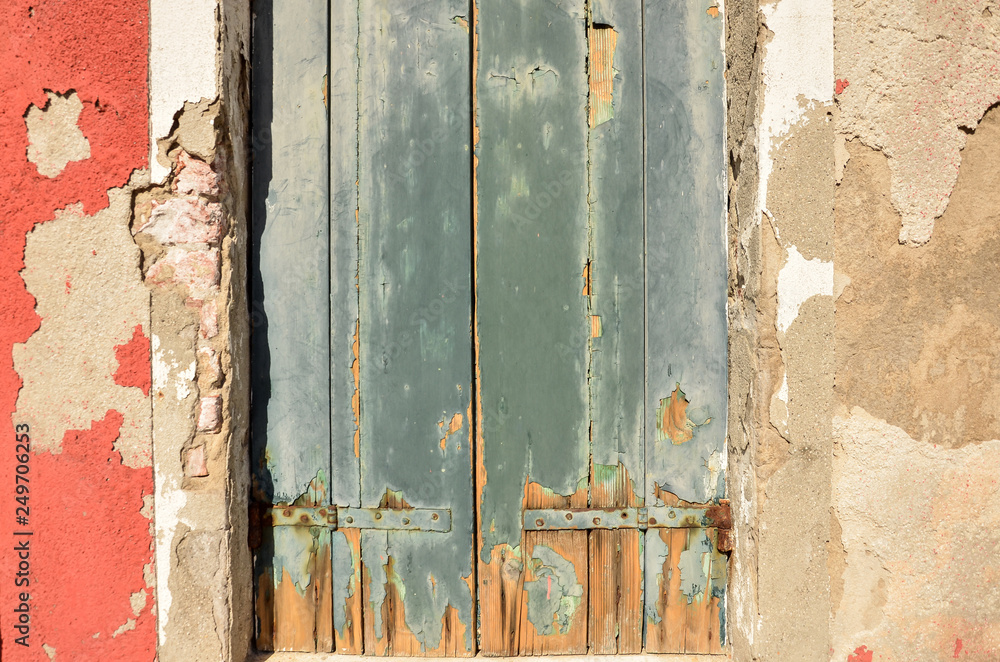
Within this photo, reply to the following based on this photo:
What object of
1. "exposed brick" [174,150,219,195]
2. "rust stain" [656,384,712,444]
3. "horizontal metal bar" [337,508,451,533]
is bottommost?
"horizontal metal bar" [337,508,451,533]

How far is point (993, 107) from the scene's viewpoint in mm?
1368

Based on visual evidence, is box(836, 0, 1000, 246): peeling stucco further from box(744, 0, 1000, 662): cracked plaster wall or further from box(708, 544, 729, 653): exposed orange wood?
box(708, 544, 729, 653): exposed orange wood

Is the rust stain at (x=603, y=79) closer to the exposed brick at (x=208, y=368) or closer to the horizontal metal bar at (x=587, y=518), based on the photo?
the horizontal metal bar at (x=587, y=518)

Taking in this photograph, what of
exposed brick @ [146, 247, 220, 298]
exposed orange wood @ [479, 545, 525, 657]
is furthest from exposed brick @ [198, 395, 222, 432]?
exposed orange wood @ [479, 545, 525, 657]

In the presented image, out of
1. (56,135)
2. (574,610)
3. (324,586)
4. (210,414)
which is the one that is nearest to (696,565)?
(574,610)

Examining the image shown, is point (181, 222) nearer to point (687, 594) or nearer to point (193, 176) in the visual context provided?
point (193, 176)

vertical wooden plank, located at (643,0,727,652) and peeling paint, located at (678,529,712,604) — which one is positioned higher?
vertical wooden plank, located at (643,0,727,652)

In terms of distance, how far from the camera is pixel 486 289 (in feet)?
4.95

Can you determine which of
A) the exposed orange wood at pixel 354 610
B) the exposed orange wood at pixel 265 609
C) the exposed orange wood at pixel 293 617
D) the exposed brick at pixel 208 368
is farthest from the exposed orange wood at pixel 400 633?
the exposed brick at pixel 208 368

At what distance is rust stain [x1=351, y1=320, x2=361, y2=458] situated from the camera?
4.94 ft

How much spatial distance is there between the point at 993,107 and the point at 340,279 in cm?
157

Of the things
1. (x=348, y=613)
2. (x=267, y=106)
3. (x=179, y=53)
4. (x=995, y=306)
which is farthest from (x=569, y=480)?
(x=179, y=53)

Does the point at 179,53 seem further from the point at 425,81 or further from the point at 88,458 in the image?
the point at 88,458

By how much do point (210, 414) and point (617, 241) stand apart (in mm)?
1053
